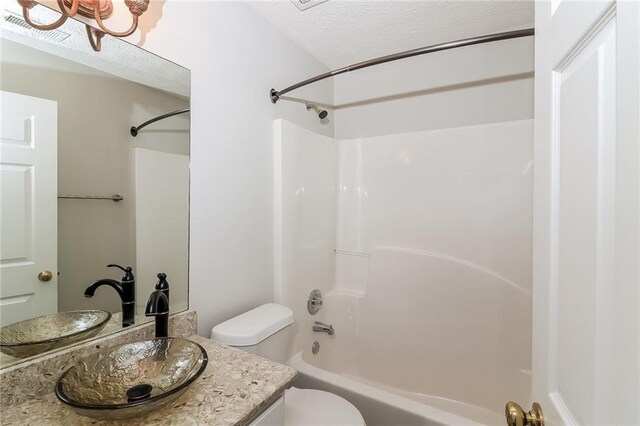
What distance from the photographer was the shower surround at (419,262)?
66.3 inches

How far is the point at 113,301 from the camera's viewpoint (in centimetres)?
100

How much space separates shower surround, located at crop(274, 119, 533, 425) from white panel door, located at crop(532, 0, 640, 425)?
1098 millimetres

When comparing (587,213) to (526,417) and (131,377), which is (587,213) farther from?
(131,377)

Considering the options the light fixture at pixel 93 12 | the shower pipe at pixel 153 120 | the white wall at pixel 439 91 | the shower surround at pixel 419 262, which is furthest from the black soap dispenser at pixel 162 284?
the white wall at pixel 439 91

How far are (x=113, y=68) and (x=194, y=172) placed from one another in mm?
445

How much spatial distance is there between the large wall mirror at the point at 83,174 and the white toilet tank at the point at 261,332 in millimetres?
227

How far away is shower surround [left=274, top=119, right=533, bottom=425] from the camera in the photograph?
1.68 meters

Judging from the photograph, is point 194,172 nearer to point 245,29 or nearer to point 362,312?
point 245,29

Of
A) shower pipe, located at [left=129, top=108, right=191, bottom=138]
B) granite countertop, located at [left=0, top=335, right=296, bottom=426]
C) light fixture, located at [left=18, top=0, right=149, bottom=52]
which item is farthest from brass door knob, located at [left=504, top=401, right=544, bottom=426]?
light fixture, located at [left=18, top=0, right=149, bottom=52]

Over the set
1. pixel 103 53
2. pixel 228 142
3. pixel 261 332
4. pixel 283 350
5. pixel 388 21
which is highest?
pixel 388 21

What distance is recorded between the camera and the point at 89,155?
94 centimetres

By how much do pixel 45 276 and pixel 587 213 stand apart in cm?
133

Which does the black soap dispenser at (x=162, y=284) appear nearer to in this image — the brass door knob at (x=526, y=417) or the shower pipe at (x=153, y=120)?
the shower pipe at (x=153, y=120)

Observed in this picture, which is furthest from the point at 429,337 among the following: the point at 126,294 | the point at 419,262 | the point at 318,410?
the point at 126,294
